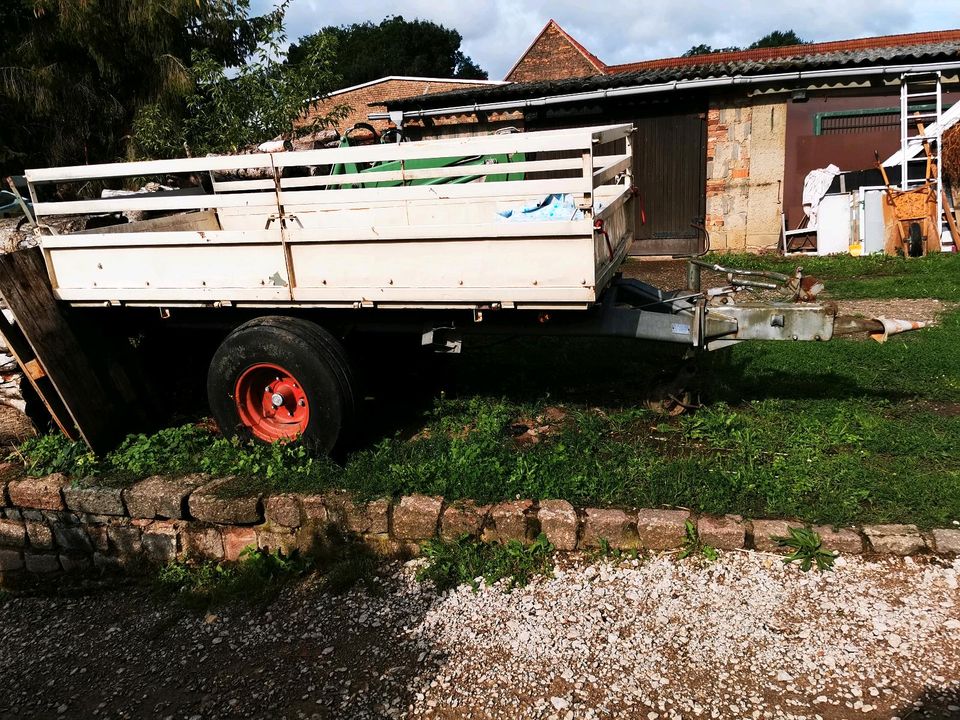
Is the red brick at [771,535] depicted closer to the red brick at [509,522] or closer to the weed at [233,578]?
the red brick at [509,522]

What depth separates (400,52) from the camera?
4625 cm

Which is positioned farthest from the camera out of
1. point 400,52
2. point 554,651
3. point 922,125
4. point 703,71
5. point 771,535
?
point 400,52

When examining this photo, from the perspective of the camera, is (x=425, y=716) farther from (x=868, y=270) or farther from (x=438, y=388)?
(x=868, y=270)

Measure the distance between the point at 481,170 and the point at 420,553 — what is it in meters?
2.09

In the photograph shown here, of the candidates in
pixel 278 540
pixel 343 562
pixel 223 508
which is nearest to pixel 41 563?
pixel 223 508

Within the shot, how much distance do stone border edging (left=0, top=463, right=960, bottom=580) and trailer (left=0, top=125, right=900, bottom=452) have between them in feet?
1.48

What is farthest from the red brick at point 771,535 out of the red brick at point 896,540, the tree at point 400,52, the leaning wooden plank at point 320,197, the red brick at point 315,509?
the tree at point 400,52

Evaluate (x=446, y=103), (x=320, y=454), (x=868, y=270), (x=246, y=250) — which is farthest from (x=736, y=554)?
(x=446, y=103)

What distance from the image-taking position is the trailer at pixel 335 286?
3729mm

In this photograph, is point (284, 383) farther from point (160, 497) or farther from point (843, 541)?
point (843, 541)

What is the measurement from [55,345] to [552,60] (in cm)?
2874

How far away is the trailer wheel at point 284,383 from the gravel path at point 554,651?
0.96 meters

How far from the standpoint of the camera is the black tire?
1054 cm

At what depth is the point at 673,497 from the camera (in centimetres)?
384
